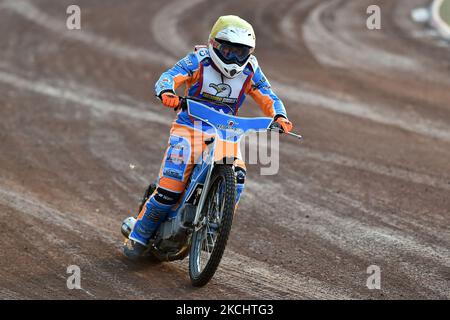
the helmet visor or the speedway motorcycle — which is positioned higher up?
the helmet visor

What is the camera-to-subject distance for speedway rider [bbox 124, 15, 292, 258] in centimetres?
690

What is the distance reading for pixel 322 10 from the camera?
70.8 ft

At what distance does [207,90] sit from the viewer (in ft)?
23.6

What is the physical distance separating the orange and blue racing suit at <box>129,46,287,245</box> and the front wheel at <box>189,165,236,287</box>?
1.42ft

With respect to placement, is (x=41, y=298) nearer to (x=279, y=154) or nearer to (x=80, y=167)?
(x=80, y=167)

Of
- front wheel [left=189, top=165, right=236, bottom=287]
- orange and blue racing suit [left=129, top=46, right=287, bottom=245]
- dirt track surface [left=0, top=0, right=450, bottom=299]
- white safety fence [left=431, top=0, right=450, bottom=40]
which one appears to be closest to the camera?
front wheel [left=189, top=165, right=236, bottom=287]

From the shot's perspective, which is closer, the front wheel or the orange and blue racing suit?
the front wheel

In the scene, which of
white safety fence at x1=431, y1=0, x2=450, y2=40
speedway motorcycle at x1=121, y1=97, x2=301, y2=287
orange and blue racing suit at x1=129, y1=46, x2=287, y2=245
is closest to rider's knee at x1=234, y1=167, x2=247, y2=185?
speedway motorcycle at x1=121, y1=97, x2=301, y2=287

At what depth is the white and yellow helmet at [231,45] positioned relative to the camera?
6.86 metres

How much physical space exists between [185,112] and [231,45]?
0.74 m

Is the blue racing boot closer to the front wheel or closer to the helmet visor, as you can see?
the front wheel

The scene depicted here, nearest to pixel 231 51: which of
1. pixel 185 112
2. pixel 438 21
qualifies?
pixel 185 112

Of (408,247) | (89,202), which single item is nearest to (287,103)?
(89,202)

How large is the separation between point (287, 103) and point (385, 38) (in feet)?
18.2
